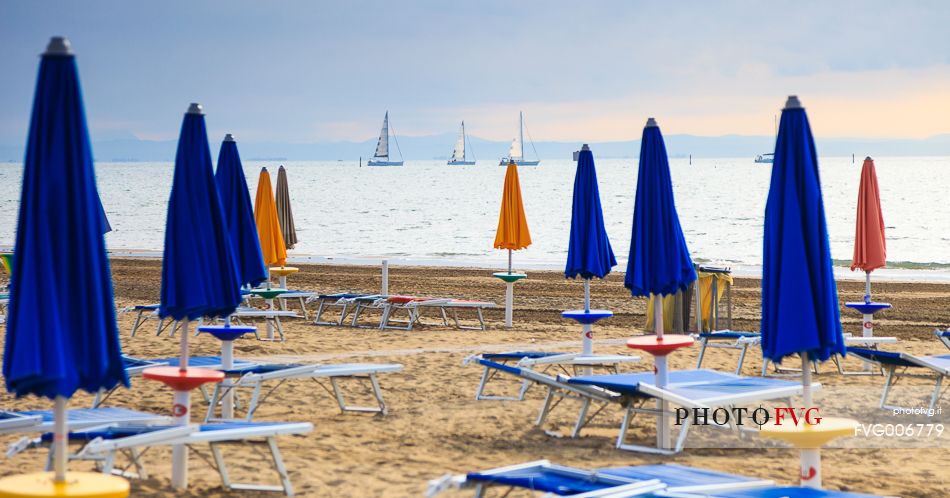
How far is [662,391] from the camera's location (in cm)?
754

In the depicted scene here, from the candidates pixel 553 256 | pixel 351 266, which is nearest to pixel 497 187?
pixel 553 256

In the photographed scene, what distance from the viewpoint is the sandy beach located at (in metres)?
6.84

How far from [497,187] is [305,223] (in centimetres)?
5136

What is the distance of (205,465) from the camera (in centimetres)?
702

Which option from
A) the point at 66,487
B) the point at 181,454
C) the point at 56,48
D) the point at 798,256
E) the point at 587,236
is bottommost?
the point at 181,454

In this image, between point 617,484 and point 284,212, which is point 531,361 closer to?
point 617,484

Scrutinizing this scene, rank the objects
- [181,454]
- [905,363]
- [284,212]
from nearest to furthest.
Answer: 1. [181,454]
2. [905,363]
3. [284,212]

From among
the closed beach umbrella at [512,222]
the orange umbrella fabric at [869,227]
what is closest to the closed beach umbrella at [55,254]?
the orange umbrella fabric at [869,227]

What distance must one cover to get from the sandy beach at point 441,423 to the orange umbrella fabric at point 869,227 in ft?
3.84

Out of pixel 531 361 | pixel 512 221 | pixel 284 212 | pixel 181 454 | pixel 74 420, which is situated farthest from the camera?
pixel 284 212

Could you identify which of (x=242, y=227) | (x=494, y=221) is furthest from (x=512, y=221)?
(x=494, y=221)

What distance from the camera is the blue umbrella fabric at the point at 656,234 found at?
8.02 metres

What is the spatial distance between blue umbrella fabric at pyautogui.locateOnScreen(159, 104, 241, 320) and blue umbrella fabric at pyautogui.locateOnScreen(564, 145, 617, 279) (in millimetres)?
5160

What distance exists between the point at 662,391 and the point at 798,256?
204cm
